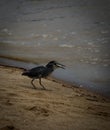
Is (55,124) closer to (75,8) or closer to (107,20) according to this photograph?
(107,20)

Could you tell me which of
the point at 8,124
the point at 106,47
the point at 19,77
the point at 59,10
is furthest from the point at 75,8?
the point at 8,124

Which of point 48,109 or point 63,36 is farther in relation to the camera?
point 63,36

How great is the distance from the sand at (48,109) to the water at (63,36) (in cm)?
211

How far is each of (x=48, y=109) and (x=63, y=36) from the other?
7.58 meters

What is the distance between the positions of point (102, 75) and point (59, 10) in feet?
21.4

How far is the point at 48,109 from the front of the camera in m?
5.73

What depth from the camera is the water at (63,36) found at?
33.7 feet

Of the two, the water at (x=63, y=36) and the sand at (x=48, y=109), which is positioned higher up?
the water at (x=63, y=36)

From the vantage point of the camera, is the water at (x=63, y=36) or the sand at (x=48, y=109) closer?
the sand at (x=48, y=109)

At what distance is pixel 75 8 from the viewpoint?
16594mm

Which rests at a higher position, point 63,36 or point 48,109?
point 63,36

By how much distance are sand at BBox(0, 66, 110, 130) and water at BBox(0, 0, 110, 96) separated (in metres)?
2.11

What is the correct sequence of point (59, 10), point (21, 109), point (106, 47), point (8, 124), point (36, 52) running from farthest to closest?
point (59, 10), point (106, 47), point (36, 52), point (21, 109), point (8, 124)

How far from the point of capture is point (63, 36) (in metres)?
13.1
